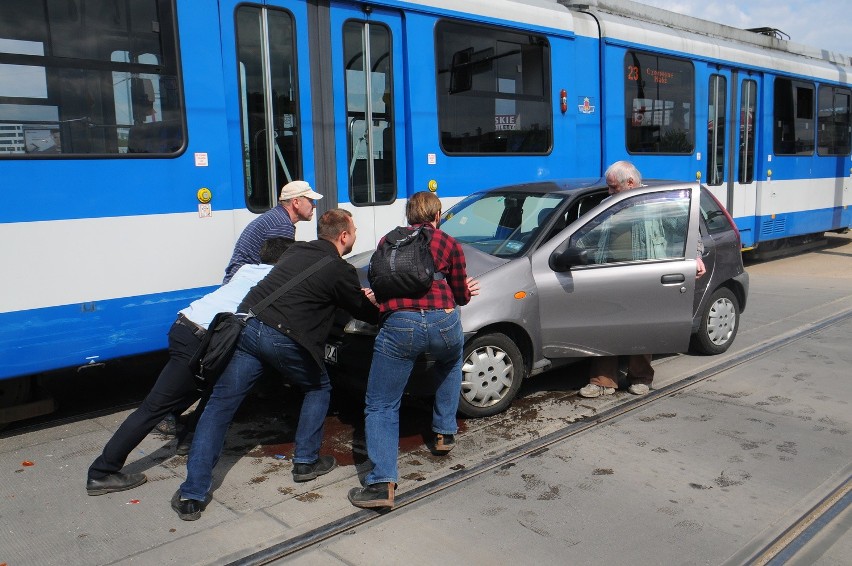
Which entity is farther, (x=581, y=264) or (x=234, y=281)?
(x=581, y=264)

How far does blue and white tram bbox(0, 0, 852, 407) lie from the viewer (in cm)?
504

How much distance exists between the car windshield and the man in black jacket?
181 cm

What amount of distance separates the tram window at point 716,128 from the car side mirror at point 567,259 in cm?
673

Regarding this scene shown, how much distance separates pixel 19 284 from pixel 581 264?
381cm

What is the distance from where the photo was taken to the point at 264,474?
185 inches

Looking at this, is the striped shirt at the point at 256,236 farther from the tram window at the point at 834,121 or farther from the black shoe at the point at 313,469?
the tram window at the point at 834,121

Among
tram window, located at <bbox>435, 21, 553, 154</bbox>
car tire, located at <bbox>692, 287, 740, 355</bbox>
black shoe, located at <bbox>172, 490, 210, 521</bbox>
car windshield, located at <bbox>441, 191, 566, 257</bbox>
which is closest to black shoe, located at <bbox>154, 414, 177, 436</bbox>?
black shoe, located at <bbox>172, 490, 210, 521</bbox>

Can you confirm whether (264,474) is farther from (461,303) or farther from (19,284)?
(19,284)

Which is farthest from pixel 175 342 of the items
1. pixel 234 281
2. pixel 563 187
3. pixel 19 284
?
pixel 563 187

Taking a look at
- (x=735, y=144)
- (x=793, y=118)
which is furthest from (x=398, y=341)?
(x=793, y=118)

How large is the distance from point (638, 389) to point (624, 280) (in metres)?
0.94

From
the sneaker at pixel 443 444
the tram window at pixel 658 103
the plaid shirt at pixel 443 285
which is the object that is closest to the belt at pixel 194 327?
the plaid shirt at pixel 443 285

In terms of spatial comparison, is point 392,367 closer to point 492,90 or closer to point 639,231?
point 639,231

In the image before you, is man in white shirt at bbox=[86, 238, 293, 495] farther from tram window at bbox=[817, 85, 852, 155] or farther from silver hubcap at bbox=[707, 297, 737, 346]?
tram window at bbox=[817, 85, 852, 155]
